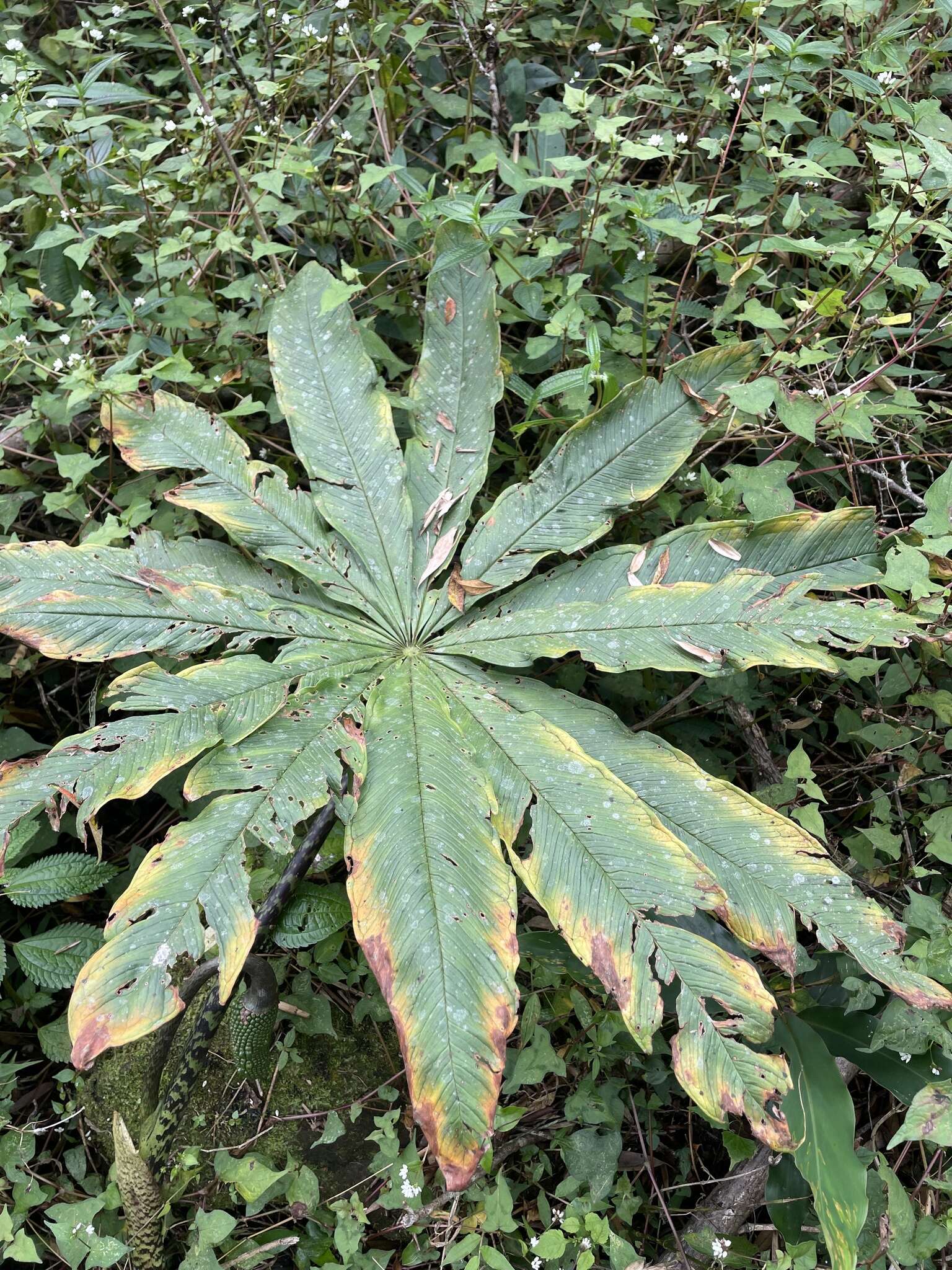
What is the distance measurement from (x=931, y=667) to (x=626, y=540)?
695 millimetres

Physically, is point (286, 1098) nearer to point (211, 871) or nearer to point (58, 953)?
point (58, 953)

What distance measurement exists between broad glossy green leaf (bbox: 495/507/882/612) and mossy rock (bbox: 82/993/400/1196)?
1.05 m

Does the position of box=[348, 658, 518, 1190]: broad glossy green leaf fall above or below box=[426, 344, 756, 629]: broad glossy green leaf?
below

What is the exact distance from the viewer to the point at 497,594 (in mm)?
1874

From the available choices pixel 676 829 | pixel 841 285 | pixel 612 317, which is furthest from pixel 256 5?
pixel 676 829

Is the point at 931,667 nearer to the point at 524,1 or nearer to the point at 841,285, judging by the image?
the point at 841,285

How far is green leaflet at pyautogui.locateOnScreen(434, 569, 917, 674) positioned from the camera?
155cm

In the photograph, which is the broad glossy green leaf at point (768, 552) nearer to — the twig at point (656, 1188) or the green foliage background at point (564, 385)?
the green foliage background at point (564, 385)

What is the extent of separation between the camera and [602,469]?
71.1 inches

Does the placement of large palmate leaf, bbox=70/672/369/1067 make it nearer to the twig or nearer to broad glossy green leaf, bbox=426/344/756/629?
broad glossy green leaf, bbox=426/344/756/629

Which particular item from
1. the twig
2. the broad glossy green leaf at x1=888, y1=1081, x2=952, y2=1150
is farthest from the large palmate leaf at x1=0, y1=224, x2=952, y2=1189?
the twig

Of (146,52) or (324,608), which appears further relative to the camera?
(146,52)

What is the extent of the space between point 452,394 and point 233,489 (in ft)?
1.62

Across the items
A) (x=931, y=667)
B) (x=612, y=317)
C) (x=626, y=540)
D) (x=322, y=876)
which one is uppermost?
(x=612, y=317)
